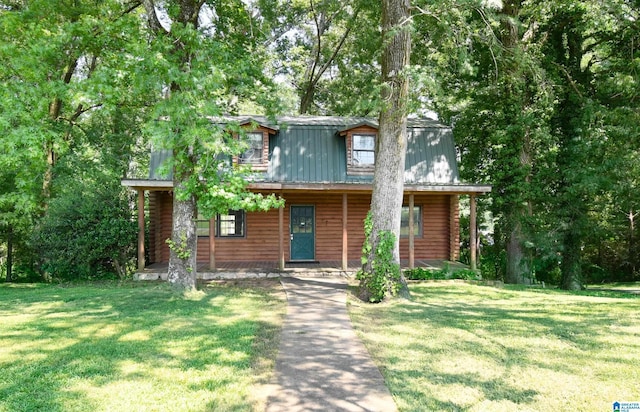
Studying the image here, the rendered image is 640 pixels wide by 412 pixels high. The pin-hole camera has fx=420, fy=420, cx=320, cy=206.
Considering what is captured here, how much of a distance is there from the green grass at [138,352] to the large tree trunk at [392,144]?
2837mm

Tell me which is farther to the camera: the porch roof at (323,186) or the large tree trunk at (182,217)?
the porch roof at (323,186)

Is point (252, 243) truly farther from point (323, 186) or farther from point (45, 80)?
point (45, 80)

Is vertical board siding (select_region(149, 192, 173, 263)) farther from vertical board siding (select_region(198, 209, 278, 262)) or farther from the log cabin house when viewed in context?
vertical board siding (select_region(198, 209, 278, 262))

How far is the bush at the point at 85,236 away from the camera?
12.9 meters

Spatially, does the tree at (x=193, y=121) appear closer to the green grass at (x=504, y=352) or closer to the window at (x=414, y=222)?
the green grass at (x=504, y=352)

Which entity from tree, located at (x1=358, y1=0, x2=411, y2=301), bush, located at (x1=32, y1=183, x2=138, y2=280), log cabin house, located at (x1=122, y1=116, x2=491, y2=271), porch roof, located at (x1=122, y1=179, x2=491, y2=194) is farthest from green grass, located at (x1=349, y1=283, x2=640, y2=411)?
bush, located at (x1=32, y1=183, x2=138, y2=280)

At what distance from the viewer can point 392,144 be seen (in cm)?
956

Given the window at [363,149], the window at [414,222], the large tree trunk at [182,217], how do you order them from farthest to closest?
the window at [414,222] < the window at [363,149] < the large tree trunk at [182,217]

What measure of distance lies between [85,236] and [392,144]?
981 centimetres

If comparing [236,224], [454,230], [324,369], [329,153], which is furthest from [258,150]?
[324,369]

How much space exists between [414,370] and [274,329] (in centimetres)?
271

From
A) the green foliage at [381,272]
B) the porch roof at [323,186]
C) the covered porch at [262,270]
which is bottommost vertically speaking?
the covered porch at [262,270]

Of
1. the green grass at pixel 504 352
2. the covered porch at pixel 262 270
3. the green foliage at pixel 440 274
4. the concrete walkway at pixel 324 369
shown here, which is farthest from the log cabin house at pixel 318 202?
the concrete walkway at pixel 324 369

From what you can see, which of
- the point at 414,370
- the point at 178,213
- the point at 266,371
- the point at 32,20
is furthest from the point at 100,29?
the point at 414,370
